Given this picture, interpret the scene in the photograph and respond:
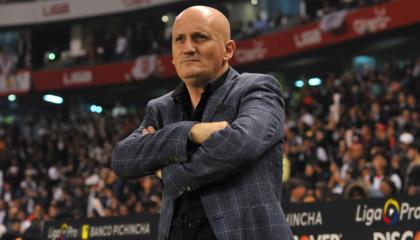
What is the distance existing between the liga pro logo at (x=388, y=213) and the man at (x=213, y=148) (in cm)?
321

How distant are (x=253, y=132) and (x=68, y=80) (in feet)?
88.8

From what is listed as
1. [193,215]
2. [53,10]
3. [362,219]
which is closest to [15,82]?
[53,10]

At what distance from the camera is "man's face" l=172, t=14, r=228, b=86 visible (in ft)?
8.31

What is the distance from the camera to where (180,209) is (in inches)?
98.7

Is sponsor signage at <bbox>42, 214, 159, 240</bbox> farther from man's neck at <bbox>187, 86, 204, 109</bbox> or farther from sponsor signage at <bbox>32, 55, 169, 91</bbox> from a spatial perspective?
sponsor signage at <bbox>32, 55, 169, 91</bbox>

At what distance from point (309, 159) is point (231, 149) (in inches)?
445

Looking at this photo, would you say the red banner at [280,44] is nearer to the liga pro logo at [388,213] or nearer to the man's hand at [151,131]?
the liga pro logo at [388,213]

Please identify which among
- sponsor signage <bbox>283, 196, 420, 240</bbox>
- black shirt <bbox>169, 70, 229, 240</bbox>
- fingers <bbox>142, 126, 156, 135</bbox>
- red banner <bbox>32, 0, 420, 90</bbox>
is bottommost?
sponsor signage <bbox>283, 196, 420, 240</bbox>

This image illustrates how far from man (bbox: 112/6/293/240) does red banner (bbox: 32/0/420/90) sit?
1614 centimetres

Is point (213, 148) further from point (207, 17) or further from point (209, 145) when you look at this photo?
point (207, 17)

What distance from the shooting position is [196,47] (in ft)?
8.30

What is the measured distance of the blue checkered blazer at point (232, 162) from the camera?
241cm

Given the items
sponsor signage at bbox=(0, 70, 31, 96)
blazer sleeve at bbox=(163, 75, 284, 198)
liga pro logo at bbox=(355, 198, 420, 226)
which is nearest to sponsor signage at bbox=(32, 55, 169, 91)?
sponsor signage at bbox=(0, 70, 31, 96)

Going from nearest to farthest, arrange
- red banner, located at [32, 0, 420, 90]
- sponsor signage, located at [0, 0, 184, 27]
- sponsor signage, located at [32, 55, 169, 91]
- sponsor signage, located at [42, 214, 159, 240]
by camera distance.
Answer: sponsor signage, located at [42, 214, 159, 240] → red banner, located at [32, 0, 420, 90] → sponsor signage, located at [32, 55, 169, 91] → sponsor signage, located at [0, 0, 184, 27]
